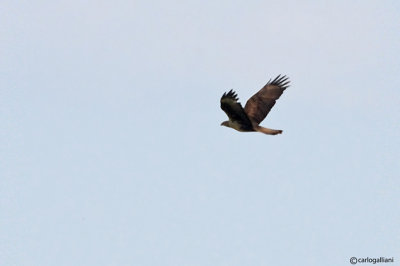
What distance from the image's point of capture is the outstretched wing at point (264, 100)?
30.1 meters

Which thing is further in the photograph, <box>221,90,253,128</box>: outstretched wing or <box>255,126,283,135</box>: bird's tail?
<box>255,126,283,135</box>: bird's tail

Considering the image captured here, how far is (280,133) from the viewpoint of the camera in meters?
27.4

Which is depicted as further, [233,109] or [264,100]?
[264,100]

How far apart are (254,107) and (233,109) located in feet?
13.3

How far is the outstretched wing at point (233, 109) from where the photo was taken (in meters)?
25.8

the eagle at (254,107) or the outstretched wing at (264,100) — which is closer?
the eagle at (254,107)

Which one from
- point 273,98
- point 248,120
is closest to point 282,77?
point 273,98

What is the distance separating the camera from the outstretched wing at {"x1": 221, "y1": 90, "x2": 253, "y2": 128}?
84.6ft

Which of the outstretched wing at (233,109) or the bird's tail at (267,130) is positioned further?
the bird's tail at (267,130)

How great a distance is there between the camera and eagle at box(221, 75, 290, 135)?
26.1 metres

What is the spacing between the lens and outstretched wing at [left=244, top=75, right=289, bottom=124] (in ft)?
98.9

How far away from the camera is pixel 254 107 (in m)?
30.4

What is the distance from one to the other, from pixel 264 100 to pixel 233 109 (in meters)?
4.51

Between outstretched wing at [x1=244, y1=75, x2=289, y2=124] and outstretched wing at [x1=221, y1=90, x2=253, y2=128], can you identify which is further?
outstretched wing at [x1=244, y1=75, x2=289, y2=124]
